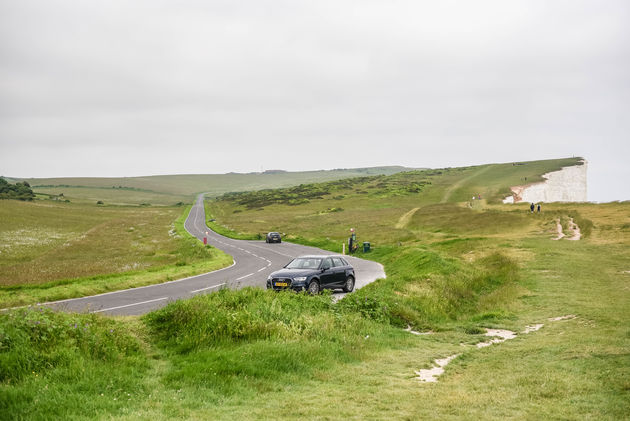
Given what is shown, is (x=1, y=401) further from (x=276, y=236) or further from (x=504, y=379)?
(x=276, y=236)

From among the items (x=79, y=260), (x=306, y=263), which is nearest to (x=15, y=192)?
(x=79, y=260)

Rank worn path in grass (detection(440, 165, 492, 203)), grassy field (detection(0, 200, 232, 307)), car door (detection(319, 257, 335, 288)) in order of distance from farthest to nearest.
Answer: worn path in grass (detection(440, 165, 492, 203)) → car door (detection(319, 257, 335, 288)) → grassy field (detection(0, 200, 232, 307))

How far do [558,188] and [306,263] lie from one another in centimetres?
12068

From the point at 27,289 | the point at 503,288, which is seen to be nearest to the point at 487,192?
the point at 503,288

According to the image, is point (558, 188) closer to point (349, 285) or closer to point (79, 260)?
point (349, 285)

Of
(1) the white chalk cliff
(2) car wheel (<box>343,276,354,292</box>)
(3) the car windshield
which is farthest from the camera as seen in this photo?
(1) the white chalk cliff

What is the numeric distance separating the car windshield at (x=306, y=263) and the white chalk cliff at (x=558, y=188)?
8534cm

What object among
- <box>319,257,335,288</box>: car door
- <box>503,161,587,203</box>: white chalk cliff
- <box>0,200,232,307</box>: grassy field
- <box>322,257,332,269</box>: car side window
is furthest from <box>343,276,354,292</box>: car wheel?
<box>503,161,587,203</box>: white chalk cliff

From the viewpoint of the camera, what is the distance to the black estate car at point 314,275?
835 inches

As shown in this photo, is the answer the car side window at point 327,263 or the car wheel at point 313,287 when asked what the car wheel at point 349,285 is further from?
the car wheel at point 313,287

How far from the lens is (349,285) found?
79.7 ft

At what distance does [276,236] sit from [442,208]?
31210mm

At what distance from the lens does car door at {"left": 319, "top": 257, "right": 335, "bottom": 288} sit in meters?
22.3

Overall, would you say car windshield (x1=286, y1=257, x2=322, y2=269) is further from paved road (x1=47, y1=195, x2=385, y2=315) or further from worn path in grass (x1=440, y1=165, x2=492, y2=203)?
worn path in grass (x1=440, y1=165, x2=492, y2=203)
